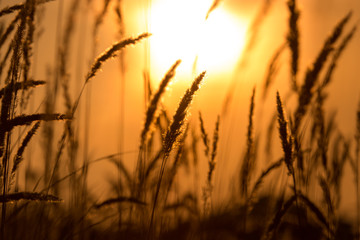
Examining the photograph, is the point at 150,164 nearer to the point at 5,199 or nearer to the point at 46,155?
the point at 5,199

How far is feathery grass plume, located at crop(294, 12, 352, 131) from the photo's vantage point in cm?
143

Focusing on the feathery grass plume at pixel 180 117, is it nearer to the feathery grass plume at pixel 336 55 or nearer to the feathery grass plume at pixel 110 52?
the feathery grass plume at pixel 110 52

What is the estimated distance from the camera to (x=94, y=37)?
225 cm

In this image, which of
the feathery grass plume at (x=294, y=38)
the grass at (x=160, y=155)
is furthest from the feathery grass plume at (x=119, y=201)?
the feathery grass plume at (x=294, y=38)

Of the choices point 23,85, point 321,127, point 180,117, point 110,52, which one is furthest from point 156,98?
point 321,127

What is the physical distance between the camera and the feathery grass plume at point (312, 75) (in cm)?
143

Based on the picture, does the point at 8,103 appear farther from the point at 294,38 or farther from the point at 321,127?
the point at 321,127

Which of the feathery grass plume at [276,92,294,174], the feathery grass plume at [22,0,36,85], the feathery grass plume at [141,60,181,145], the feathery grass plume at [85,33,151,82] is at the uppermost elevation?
the feathery grass plume at [22,0,36,85]

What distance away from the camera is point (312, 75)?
1438 mm

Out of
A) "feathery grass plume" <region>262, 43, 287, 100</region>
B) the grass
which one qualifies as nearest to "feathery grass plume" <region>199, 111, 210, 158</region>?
the grass

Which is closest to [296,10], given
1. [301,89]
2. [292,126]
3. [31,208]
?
[301,89]

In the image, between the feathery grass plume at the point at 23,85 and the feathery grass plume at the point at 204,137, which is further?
the feathery grass plume at the point at 204,137

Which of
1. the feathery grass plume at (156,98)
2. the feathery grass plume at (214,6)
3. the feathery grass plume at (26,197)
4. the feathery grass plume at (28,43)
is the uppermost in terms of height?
the feathery grass plume at (214,6)

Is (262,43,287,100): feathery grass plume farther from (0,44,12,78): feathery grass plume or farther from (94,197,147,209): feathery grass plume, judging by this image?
(0,44,12,78): feathery grass plume
